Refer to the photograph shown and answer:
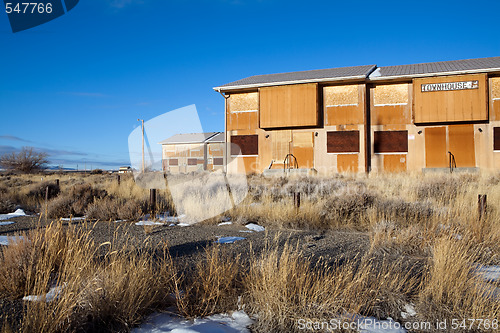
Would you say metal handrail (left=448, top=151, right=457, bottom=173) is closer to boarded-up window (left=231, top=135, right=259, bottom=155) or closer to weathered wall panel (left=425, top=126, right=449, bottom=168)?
weathered wall panel (left=425, top=126, right=449, bottom=168)

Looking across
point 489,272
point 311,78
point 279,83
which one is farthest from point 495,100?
point 489,272

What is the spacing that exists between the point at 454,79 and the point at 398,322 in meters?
22.3

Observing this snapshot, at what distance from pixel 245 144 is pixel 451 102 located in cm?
1389

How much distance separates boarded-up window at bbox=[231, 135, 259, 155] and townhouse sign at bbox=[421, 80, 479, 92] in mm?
11684

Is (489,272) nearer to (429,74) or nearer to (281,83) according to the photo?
(429,74)

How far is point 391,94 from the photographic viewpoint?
21.9 meters

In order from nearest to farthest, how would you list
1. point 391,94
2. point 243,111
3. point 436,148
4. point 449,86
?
point 449,86, point 436,148, point 391,94, point 243,111

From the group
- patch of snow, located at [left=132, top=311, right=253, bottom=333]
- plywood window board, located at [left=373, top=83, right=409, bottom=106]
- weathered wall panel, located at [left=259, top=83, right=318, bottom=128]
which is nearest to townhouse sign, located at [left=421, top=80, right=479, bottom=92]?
plywood window board, located at [left=373, top=83, right=409, bottom=106]

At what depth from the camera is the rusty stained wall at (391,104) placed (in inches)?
845

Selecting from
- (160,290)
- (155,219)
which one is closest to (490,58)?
(155,219)

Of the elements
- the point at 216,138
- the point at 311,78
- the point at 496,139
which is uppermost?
the point at 311,78

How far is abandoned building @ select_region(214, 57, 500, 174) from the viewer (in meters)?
20.3

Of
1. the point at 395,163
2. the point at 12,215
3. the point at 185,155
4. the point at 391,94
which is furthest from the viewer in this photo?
the point at 185,155

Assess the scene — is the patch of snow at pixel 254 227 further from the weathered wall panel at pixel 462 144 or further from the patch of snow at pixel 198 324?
the weathered wall panel at pixel 462 144
